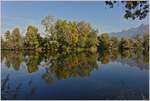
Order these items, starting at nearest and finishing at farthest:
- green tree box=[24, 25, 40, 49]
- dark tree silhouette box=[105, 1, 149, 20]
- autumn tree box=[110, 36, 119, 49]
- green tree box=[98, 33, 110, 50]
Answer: dark tree silhouette box=[105, 1, 149, 20] → green tree box=[24, 25, 40, 49] → green tree box=[98, 33, 110, 50] → autumn tree box=[110, 36, 119, 49]

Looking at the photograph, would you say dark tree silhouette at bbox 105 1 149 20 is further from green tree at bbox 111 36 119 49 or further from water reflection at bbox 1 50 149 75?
green tree at bbox 111 36 119 49

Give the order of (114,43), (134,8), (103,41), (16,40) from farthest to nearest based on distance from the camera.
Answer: (114,43)
(103,41)
(16,40)
(134,8)

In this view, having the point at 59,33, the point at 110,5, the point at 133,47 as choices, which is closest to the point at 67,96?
the point at 110,5

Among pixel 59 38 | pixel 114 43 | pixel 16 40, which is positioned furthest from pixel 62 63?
pixel 114 43

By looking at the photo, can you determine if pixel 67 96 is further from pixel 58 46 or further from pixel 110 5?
pixel 58 46

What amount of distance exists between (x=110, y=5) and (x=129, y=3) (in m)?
0.60

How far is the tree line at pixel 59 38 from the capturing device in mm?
67500

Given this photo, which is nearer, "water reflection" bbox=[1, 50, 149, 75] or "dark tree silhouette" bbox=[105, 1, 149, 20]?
"dark tree silhouette" bbox=[105, 1, 149, 20]

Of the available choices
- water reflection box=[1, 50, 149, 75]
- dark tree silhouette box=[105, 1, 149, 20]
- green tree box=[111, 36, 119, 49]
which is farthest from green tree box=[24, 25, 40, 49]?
dark tree silhouette box=[105, 1, 149, 20]

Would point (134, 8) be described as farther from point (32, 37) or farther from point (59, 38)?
point (32, 37)

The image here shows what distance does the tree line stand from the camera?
67500mm

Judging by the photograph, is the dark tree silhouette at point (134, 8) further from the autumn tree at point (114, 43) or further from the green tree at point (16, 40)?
the autumn tree at point (114, 43)

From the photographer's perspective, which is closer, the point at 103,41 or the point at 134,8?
the point at 134,8

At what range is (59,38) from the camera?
6850cm
